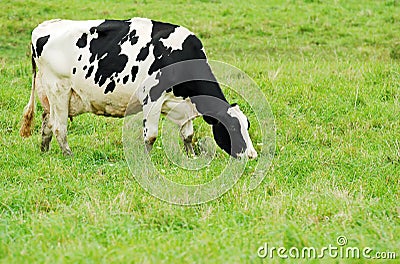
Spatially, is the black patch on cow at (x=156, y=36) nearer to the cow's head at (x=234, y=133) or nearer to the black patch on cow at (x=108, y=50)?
the black patch on cow at (x=108, y=50)

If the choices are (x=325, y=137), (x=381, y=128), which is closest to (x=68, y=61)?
(x=325, y=137)

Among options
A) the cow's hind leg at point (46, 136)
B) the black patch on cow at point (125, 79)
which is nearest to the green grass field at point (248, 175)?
the cow's hind leg at point (46, 136)

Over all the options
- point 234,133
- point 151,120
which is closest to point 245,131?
point 234,133

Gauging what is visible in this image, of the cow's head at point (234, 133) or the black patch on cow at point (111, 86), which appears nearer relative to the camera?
the cow's head at point (234, 133)

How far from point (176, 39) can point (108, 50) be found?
88 cm

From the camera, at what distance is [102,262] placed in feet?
14.8

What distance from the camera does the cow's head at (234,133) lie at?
786 cm

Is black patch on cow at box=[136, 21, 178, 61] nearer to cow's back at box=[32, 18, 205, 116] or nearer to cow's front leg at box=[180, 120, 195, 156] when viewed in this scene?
cow's back at box=[32, 18, 205, 116]

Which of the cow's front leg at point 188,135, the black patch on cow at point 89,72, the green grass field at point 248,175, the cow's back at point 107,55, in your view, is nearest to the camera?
the green grass field at point 248,175

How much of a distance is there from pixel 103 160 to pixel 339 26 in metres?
9.97

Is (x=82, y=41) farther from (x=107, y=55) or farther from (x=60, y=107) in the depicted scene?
(x=60, y=107)

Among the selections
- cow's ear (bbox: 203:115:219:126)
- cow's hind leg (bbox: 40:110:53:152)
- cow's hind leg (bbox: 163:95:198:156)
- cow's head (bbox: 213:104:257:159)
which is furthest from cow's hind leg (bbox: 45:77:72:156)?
cow's head (bbox: 213:104:257:159)

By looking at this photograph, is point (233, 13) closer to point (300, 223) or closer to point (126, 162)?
point (126, 162)

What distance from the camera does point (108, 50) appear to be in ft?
27.9
